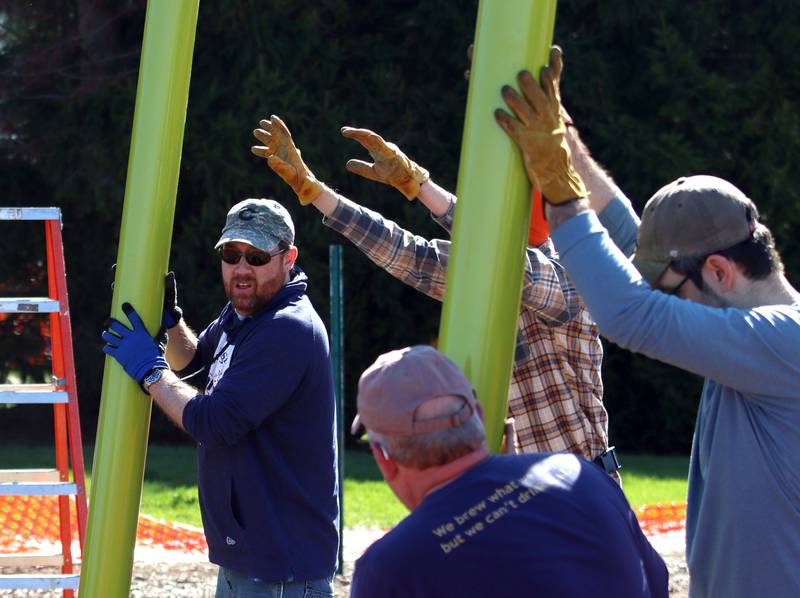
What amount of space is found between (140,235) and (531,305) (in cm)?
119

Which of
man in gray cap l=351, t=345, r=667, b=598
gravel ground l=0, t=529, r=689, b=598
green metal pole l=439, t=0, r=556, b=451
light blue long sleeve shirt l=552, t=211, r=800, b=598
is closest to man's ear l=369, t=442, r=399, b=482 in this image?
man in gray cap l=351, t=345, r=667, b=598

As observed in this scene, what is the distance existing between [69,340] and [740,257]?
3322 mm

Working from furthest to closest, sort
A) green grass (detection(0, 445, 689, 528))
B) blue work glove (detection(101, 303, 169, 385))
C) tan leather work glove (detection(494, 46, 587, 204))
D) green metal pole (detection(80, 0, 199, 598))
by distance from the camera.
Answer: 1. green grass (detection(0, 445, 689, 528))
2. blue work glove (detection(101, 303, 169, 385))
3. green metal pole (detection(80, 0, 199, 598))
4. tan leather work glove (detection(494, 46, 587, 204))

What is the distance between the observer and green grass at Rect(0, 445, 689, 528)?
902cm

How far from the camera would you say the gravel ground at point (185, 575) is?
6.50 meters

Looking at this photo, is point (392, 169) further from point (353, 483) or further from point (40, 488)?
point (353, 483)

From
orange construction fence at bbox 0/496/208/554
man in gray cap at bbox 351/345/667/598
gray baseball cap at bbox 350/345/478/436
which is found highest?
gray baseball cap at bbox 350/345/478/436

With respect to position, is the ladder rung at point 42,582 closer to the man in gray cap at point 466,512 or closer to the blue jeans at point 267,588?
the blue jeans at point 267,588

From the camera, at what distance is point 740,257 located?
2199 mm

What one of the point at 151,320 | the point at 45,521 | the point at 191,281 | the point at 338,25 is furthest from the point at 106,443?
the point at 338,25

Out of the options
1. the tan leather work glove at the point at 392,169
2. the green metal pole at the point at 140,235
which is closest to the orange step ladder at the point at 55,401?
the tan leather work glove at the point at 392,169

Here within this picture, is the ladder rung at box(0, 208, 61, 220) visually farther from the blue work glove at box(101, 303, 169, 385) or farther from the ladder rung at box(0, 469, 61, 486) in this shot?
the blue work glove at box(101, 303, 169, 385)

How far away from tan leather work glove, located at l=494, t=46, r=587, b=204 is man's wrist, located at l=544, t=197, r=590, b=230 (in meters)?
0.06

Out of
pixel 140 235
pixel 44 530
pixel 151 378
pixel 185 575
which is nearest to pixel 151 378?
pixel 151 378
